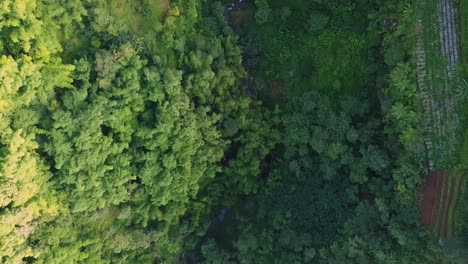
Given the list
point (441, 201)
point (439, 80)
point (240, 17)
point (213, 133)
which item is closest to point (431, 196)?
point (441, 201)

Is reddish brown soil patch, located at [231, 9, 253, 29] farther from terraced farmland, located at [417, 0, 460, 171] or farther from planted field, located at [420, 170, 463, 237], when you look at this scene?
planted field, located at [420, 170, 463, 237]

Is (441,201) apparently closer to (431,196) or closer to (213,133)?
(431,196)

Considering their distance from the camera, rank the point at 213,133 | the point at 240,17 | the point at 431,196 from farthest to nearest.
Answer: the point at 240,17 → the point at 213,133 → the point at 431,196


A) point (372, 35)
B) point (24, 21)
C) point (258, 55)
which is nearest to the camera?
point (24, 21)

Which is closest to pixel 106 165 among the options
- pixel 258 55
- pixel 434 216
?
pixel 258 55

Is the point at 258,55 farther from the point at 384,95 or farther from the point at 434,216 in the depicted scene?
the point at 434,216

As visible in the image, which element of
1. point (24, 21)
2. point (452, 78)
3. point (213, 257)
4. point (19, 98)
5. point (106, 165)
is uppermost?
point (24, 21)
